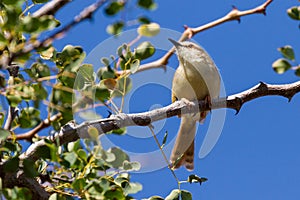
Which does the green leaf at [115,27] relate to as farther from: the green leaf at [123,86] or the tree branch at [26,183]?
the tree branch at [26,183]

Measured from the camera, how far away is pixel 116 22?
1.39 metres

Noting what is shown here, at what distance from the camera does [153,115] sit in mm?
2244

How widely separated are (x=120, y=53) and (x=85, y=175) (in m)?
0.48

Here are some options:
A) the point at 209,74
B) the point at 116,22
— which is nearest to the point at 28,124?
the point at 116,22

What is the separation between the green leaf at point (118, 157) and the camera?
192cm

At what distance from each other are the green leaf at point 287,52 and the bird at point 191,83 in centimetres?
194

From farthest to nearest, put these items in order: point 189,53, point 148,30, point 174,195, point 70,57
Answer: point 189,53, point 174,195, point 70,57, point 148,30

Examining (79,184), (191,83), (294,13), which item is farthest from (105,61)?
(191,83)

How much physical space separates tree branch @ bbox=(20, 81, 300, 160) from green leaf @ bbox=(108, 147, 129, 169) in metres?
0.18

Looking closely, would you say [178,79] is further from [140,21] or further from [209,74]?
[140,21]

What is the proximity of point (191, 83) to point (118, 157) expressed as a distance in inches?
77.6

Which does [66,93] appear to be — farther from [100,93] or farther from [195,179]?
[195,179]

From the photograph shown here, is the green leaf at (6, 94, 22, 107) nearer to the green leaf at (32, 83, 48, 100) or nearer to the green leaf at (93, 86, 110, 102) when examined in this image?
the green leaf at (32, 83, 48, 100)

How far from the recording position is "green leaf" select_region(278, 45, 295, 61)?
1649mm
